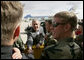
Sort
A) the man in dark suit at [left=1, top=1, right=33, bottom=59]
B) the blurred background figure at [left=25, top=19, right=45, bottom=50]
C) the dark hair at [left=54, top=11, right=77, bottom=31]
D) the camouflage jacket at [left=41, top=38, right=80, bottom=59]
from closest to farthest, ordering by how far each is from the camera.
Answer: the man in dark suit at [left=1, top=1, right=33, bottom=59] < the camouflage jacket at [left=41, top=38, right=80, bottom=59] < the dark hair at [left=54, top=11, right=77, bottom=31] < the blurred background figure at [left=25, top=19, right=45, bottom=50]

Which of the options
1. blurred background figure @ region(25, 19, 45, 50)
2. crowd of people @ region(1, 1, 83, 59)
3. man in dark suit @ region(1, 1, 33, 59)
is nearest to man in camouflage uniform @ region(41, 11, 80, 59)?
crowd of people @ region(1, 1, 83, 59)

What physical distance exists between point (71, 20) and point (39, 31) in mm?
3622

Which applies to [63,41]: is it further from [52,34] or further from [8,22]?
[8,22]

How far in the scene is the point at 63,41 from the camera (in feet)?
8.64

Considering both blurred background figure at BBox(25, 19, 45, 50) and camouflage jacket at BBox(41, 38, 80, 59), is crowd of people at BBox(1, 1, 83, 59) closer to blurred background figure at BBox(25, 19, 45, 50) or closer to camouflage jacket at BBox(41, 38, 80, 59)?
camouflage jacket at BBox(41, 38, 80, 59)

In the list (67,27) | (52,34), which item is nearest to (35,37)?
(52,34)

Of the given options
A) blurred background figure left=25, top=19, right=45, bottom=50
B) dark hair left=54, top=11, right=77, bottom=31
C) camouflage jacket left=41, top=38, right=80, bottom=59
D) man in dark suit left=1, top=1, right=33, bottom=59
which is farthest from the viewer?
blurred background figure left=25, top=19, right=45, bottom=50

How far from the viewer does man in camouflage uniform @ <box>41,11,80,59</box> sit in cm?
250

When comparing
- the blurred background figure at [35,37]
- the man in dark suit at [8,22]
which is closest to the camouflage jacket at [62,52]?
the man in dark suit at [8,22]

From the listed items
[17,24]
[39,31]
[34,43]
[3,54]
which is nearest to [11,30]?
[17,24]

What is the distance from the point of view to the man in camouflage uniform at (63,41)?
2.50m

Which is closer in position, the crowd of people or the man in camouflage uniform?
the crowd of people

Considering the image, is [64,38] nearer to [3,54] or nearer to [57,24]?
[57,24]

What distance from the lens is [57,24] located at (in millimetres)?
2812
